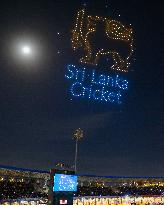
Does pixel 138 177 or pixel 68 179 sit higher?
pixel 138 177

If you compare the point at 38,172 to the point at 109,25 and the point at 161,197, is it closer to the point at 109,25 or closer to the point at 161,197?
the point at 161,197

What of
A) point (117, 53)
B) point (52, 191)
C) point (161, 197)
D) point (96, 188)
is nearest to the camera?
point (117, 53)

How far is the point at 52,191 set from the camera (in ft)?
93.1

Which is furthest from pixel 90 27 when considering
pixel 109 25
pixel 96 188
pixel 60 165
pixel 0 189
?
pixel 96 188

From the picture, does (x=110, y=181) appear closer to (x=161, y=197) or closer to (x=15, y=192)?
(x=161, y=197)

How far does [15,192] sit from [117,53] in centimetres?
7151

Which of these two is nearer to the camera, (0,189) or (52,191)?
(52,191)

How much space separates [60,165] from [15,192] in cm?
5130

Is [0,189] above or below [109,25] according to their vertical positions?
below

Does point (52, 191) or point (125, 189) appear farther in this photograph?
point (125, 189)

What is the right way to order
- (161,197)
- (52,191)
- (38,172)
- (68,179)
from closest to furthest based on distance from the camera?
(52,191)
(68,179)
(38,172)
(161,197)

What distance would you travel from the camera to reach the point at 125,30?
14.8m

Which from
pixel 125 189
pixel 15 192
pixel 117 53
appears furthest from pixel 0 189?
pixel 117 53

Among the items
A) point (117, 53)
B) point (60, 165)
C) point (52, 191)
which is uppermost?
point (117, 53)
